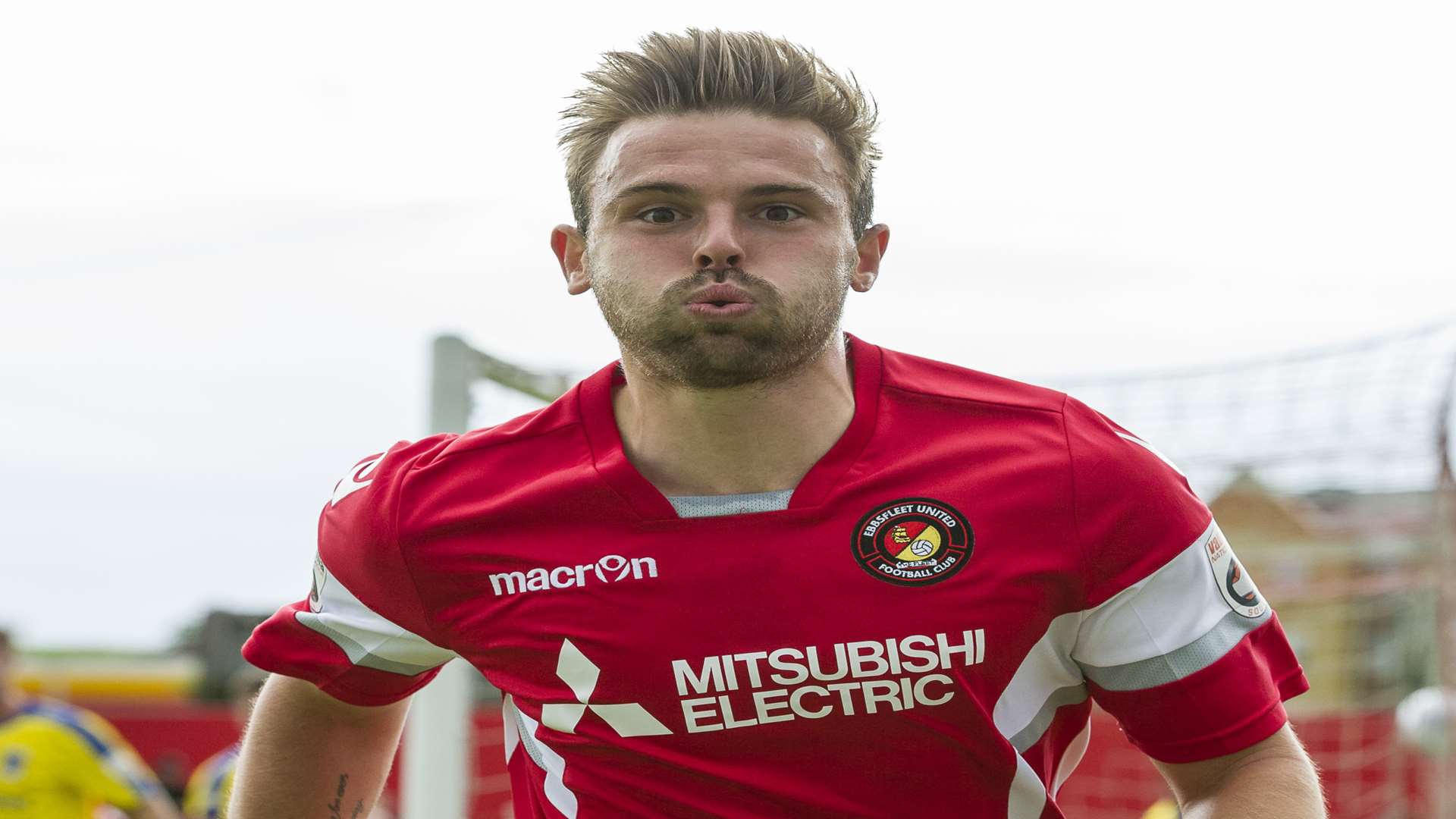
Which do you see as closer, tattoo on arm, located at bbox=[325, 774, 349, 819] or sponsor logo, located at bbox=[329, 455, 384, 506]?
sponsor logo, located at bbox=[329, 455, 384, 506]

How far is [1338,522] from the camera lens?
10602mm

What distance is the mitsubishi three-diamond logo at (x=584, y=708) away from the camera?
2172 millimetres

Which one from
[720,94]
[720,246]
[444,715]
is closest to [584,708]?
[720,246]

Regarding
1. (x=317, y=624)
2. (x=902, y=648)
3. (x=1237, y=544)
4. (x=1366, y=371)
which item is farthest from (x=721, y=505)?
(x=1237, y=544)

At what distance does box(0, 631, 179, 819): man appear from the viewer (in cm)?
781

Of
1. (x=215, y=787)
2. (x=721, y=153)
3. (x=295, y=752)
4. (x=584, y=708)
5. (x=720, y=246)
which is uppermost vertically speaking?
(x=721, y=153)

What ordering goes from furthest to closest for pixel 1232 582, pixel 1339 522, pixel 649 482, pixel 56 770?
1. pixel 1339 522
2. pixel 56 770
3. pixel 649 482
4. pixel 1232 582

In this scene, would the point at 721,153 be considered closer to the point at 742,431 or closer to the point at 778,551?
the point at 742,431

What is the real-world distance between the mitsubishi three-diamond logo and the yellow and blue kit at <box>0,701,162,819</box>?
6449 mm

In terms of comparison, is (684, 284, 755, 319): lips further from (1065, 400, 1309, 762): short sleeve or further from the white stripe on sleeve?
the white stripe on sleeve

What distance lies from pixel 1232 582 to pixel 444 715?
2987mm

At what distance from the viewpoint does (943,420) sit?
2.32 meters

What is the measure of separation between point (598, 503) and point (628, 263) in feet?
1.21

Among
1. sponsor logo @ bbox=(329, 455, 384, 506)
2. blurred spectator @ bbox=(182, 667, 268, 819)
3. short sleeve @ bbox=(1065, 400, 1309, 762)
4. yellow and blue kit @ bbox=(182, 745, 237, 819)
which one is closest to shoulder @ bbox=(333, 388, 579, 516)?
sponsor logo @ bbox=(329, 455, 384, 506)
